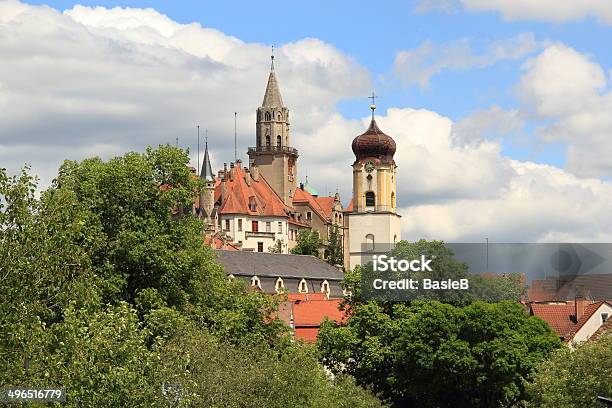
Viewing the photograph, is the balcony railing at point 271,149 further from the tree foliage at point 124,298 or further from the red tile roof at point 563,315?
the tree foliage at point 124,298

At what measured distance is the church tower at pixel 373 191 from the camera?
154375 millimetres

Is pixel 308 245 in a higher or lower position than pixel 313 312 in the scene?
higher

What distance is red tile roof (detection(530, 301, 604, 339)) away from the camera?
8256cm

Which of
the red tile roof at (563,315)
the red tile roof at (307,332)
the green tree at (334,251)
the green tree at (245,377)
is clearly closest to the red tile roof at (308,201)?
the green tree at (334,251)

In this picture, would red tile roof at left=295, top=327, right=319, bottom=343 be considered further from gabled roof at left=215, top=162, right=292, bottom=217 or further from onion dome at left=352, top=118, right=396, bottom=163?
gabled roof at left=215, top=162, right=292, bottom=217

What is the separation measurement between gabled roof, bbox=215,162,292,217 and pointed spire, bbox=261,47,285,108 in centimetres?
1261

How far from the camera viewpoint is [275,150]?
17725 cm

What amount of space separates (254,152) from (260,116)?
508 cm

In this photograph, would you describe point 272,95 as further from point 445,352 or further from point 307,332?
point 445,352

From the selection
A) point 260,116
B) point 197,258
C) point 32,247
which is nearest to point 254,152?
point 260,116

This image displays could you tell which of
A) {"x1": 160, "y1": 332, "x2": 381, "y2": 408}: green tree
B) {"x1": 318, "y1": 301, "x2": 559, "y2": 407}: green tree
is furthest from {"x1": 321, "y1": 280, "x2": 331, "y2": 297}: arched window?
{"x1": 160, "y1": 332, "x2": 381, "y2": 408}: green tree

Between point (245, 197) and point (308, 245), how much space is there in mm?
9657

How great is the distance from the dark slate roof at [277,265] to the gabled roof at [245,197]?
12599 millimetres

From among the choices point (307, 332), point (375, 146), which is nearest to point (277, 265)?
point (375, 146)
